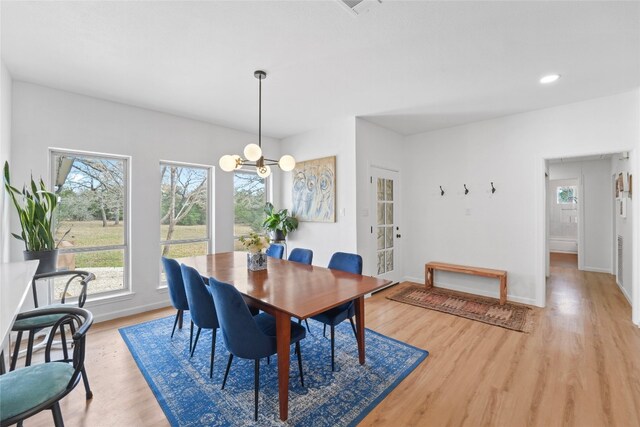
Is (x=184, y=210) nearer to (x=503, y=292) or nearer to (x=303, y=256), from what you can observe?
(x=303, y=256)

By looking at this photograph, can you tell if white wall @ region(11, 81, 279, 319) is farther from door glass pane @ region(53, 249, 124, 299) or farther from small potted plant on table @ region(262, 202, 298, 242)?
small potted plant on table @ region(262, 202, 298, 242)

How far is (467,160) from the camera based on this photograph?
14.5 feet

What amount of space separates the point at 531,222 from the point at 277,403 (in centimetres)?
390

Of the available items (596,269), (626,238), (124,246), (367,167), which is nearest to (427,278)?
(367,167)

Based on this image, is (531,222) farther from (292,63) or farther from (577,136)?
(292,63)

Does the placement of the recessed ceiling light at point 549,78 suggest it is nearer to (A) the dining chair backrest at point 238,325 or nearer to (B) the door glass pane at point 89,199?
(A) the dining chair backrest at point 238,325

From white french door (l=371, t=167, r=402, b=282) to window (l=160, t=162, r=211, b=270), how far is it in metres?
2.68

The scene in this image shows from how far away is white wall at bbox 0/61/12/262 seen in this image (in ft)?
8.14

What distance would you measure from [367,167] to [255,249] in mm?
2394

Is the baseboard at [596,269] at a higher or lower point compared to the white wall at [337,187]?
lower

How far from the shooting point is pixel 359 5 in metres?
1.83

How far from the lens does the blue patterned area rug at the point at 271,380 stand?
1.84 m

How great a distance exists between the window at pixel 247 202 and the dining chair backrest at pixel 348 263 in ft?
7.56

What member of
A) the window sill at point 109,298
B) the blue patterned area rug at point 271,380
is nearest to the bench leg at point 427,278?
the blue patterned area rug at point 271,380
